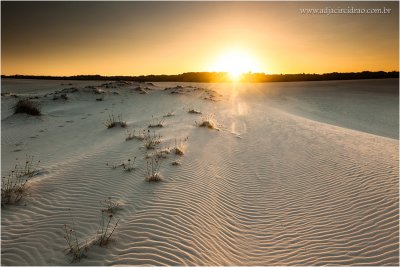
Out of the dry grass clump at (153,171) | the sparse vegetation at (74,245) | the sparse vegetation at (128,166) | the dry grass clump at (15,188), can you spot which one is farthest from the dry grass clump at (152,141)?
the sparse vegetation at (74,245)

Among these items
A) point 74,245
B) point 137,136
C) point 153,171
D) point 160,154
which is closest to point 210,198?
point 153,171

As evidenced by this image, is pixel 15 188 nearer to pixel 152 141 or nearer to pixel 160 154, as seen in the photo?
pixel 160 154

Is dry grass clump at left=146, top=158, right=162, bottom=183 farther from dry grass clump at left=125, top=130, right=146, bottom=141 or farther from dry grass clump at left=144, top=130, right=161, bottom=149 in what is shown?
dry grass clump at left=125, top=130, right=146, bottom=141

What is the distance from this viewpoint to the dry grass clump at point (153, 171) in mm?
7125

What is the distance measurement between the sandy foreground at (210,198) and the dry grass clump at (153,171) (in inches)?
7.0

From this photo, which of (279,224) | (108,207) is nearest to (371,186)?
(279,224)

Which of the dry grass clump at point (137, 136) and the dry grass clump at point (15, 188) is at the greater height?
the dry grass clump at point (137, 136)

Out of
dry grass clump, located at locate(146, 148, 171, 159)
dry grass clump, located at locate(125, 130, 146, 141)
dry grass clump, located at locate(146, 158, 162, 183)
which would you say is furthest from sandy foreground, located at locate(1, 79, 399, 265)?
dry grass clump, located at locate(125, 130, 146, 141)

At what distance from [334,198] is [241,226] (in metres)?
2.72

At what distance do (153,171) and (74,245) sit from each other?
11.0ft

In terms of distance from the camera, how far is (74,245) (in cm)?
449

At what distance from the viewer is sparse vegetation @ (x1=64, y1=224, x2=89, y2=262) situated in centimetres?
421

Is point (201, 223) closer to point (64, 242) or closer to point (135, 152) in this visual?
point (64, 242)

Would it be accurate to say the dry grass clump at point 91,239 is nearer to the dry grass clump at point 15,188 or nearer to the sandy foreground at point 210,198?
the sandy foreground at point 210,198
